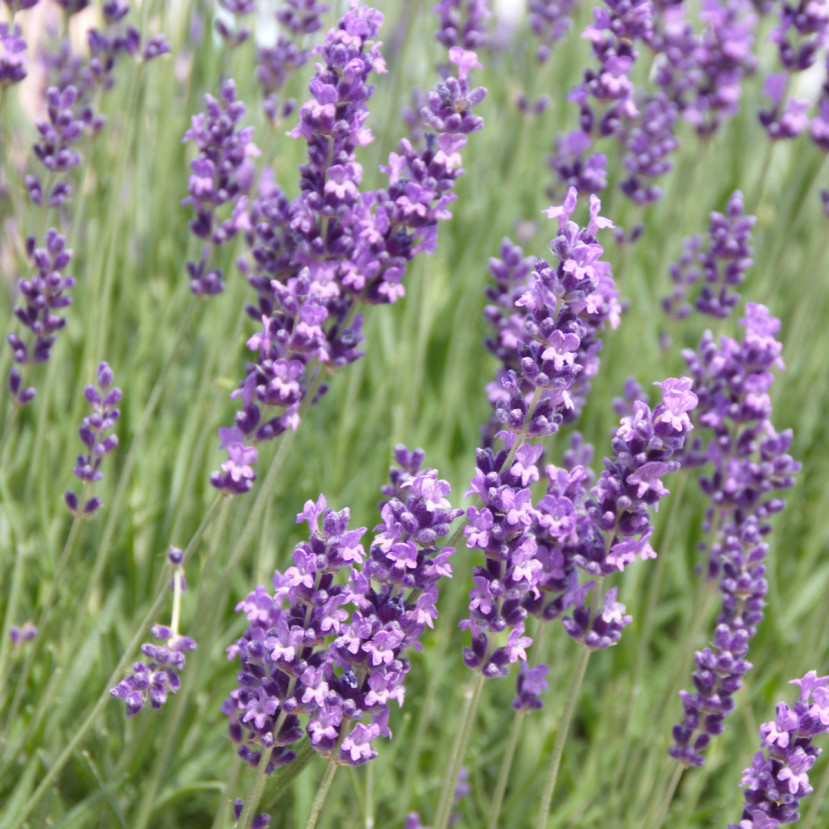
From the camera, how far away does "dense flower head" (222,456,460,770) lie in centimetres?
145

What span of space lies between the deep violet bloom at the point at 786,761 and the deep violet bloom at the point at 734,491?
203 millimetres

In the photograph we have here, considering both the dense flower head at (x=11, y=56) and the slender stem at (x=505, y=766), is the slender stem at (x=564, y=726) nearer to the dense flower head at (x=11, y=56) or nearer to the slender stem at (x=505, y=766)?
the slender stem at (x=505, y=766)

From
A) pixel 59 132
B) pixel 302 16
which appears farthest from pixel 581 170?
pixel 59 132

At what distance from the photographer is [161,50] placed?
2.50 metres

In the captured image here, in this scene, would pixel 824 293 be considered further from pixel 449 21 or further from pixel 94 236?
pixel 94 236

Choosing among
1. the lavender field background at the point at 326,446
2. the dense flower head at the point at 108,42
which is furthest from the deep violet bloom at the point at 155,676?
the dense flower head at the point at 108,42

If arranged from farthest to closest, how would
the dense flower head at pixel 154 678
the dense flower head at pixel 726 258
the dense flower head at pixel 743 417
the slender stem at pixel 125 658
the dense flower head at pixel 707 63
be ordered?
the dense flower head at pixel 707 63 → the dense flower head at pixel 726 258 → the dense flower head at pixel 743 417 → the slender stem at pixel 125 658 → the dense flower head at pixel 154 678

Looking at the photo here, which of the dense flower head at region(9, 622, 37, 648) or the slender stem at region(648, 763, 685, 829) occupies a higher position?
the slender stem at region(648, 763, 685, 829)

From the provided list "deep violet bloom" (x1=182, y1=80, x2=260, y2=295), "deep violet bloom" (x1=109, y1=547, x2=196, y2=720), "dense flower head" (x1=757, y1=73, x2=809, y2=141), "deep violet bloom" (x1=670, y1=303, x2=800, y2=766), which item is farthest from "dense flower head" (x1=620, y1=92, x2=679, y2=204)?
"deep violet bloom" (x1=109, y1=547, x2=196, y2=720)

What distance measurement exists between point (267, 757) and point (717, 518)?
1.24 metres

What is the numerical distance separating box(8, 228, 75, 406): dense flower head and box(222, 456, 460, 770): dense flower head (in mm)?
940

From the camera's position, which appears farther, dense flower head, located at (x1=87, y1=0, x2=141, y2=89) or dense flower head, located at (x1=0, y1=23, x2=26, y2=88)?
dense flower head, located at (x1=87, y1=0, x2=141, y2=89)

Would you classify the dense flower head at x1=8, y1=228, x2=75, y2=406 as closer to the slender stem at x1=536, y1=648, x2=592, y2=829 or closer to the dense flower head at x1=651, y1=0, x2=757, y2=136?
the slender stem at x1=536, y1=648, x2=592, y2=829

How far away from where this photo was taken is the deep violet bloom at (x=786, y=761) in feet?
5.10
